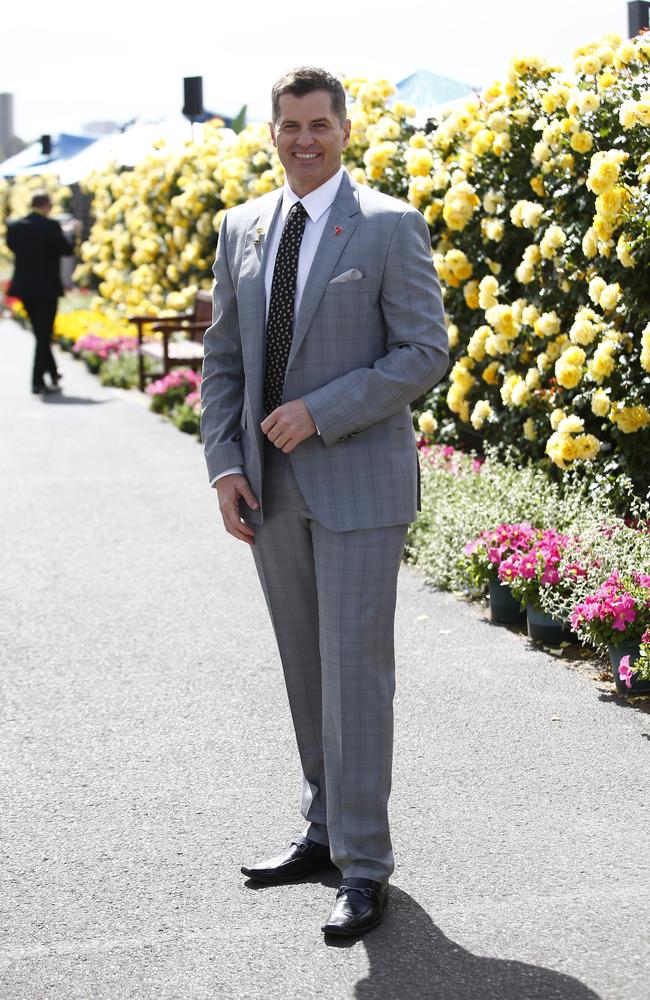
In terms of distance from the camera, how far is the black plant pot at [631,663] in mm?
4895

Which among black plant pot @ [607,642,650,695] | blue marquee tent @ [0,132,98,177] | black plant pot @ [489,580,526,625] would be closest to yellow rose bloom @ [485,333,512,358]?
black plant pot @ [489,580,526,625]

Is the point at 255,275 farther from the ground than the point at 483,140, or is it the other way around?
the point at 483,140

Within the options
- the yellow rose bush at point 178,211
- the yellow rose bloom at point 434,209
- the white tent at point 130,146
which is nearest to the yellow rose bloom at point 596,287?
the yellow rose bloom at point 434,209

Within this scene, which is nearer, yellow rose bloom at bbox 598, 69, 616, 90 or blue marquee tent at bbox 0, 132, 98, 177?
yellow rose bloom at bbox 598, 69, 616, 90

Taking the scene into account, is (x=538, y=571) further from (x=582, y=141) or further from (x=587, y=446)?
(x=582, y=141)

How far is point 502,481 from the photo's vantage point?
705 centimetres

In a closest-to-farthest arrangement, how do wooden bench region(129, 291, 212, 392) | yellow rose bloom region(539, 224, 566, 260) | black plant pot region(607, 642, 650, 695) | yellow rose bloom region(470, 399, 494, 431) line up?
1. black plant pot region(607, 642, 650, 695)
2. yellow rose bloom region(539, 224, 566, 260)
3. yellow rose bloom region(470, 399, 494, 431)
4. wooden bench region(129, 291, 212, 392)

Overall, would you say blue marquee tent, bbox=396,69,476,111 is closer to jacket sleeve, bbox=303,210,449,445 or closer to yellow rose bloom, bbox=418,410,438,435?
yellow rose bloom, bbox=418,410,438,435

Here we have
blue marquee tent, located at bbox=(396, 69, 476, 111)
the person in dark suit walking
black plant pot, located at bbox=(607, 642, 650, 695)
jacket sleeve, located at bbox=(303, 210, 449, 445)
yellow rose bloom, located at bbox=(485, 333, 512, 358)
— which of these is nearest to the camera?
jacket sleeve, located at bbox=(303, 210, 449, 445)

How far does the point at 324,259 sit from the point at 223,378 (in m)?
0.48

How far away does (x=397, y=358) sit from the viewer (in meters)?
3.12

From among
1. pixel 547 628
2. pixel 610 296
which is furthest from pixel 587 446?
pixel 547 628

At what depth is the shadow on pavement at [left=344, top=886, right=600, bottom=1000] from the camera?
9.75 feet

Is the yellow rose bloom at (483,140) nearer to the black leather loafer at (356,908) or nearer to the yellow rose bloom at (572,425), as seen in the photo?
the yellow rose bloom at (572,425)
